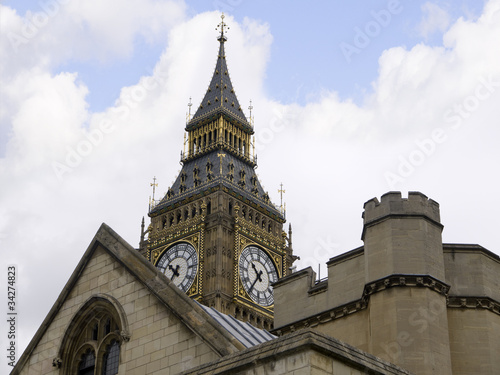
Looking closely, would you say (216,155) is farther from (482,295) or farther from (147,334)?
(147,334)

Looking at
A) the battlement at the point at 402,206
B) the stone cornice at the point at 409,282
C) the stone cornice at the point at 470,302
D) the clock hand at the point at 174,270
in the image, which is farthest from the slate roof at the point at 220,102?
the stone cornice at the point at 409,282

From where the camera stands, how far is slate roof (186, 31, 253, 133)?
4198 inches

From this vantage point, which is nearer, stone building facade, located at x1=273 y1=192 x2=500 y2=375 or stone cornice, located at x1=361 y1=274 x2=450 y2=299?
stone building facade, located at x1=273 y1=192 x2=500 y2=375

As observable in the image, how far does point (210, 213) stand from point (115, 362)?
68.1 m

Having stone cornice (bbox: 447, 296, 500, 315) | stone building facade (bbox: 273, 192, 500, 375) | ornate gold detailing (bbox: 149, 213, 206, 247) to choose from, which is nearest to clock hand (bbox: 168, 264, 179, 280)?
ornate gold detailing (bbox: 149, 213, 206, 247)

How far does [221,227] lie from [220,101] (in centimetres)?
1991

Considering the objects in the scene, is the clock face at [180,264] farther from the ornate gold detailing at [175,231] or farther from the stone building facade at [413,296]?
the stone building facade at [413,296]

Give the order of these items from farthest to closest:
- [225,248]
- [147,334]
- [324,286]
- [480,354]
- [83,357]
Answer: [225,248], [324,286], [480,354], [83,357], [147,334]

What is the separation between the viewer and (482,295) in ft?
122

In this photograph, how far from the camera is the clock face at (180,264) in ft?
305

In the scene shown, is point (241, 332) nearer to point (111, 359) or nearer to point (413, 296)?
point (111, 359)

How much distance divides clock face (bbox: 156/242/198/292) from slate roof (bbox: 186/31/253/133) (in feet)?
57.9

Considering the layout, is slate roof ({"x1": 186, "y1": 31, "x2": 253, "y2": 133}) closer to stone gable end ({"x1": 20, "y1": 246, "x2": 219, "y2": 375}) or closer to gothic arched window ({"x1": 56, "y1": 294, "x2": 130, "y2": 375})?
stone gable end ({"x1": 20, "y1": 246, "x2": 219, "y2": 375})

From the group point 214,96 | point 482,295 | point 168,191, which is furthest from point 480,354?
point 214,96
